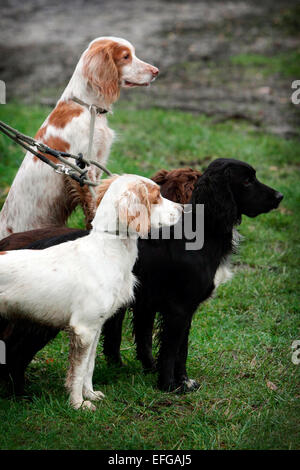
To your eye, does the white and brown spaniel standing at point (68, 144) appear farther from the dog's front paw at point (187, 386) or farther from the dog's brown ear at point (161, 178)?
the dog's front paw at point (187, 386)

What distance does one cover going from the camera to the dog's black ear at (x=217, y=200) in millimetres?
3867

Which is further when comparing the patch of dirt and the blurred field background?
the patch of dirt

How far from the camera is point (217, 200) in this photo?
387 centimetres

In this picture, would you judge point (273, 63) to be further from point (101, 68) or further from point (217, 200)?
point (217, 200)

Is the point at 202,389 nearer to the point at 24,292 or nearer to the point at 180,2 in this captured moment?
the point at 24,292

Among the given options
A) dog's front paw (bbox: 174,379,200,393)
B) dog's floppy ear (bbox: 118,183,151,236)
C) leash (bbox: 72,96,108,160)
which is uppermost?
leash (bbox: 72,96,108,160)

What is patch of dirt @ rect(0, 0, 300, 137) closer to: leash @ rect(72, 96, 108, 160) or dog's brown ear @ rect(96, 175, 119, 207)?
leash @ rect(72, 96, 108, 160)

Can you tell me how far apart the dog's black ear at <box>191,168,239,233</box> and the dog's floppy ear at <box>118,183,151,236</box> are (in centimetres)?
61

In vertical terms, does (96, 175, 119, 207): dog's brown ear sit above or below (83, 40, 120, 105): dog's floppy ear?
below

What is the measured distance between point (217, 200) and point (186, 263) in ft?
1.47

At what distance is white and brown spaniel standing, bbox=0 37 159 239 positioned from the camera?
15.4 ft

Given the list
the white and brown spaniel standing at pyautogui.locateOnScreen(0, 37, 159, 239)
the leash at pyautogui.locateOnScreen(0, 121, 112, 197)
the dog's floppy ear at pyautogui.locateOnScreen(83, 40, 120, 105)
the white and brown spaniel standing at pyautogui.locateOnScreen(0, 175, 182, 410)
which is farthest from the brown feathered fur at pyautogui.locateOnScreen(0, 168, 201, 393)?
the dog's floppy ear at pyautogui.locateOnScreen(83, 40, 120, 105)

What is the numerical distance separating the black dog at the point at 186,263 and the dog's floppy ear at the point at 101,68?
131cm

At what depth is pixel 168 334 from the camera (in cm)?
391
